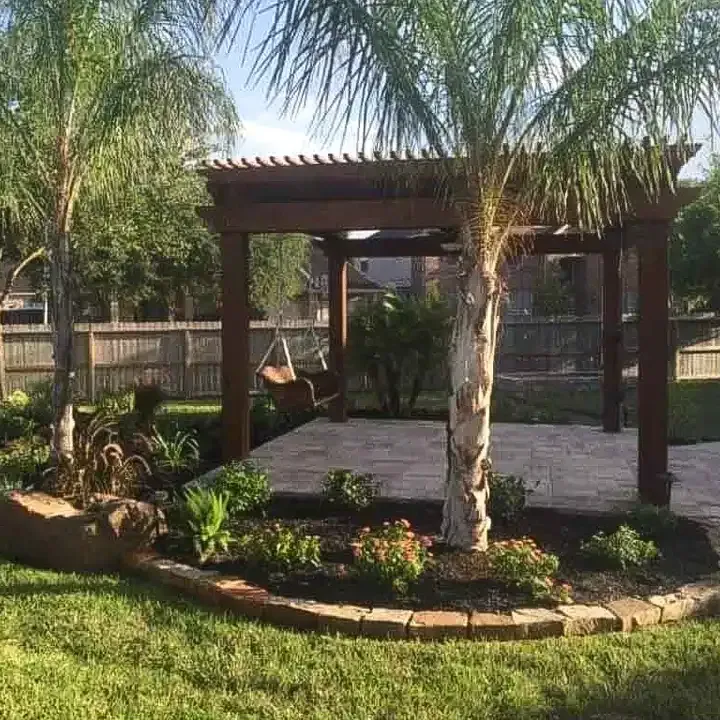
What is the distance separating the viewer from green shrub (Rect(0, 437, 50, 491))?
628cm

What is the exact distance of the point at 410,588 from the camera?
4102mm

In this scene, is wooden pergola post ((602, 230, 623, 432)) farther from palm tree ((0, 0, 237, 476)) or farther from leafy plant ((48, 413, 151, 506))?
leafy plant ((48, 413, 151, 506))

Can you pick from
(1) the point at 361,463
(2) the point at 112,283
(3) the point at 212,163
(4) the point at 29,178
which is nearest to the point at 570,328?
(2) the point at 112,283

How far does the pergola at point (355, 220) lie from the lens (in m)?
5.73

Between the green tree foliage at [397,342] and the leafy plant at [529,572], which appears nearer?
the leafy plant at [529,572]

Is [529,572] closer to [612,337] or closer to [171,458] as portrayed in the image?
[171,458]

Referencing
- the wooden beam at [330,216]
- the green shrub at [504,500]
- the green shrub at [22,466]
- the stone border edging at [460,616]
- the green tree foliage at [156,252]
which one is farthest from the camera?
the green tree foliage at [156,252]

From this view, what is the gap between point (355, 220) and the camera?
20.7 ft

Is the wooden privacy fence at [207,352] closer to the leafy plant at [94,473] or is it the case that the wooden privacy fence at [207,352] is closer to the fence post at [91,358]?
the fence post at [91,358]

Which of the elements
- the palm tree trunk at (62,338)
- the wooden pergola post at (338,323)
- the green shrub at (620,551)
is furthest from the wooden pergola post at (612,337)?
the palm tree trunk at (62,338)

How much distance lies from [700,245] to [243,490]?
1536cm

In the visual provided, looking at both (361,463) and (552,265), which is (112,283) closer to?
(361,463)

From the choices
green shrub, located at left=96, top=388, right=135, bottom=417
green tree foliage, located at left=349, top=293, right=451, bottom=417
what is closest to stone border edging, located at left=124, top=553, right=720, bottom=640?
green shrub, located at left=96, top=388, right=135, bottom=417

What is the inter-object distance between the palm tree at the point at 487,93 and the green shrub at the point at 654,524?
108 cm
